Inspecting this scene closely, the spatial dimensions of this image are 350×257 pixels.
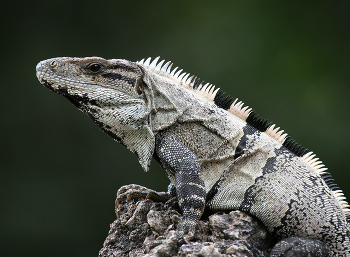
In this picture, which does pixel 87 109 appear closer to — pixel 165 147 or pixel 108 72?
pixel 108 72

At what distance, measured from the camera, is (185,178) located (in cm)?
301

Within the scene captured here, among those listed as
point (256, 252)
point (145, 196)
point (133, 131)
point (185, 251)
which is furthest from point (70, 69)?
point (256, 252)

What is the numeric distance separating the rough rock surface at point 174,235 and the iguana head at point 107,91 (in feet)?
1.54

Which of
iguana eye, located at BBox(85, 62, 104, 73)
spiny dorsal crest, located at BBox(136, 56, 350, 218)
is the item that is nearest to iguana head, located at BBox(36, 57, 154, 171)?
iguana eye, located at BBox(85, 62, 104, 73)

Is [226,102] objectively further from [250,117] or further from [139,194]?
[139,194]

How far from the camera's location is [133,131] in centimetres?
326

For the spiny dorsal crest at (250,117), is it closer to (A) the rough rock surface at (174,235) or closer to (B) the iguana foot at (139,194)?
(A) the rough rock surface at (174,235)

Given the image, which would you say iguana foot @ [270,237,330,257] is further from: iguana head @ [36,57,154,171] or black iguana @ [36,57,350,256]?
iguana head @ [36,57,154,171]

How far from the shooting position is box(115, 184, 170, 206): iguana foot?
3.70 metres

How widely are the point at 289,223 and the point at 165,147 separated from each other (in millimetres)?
→ 1181

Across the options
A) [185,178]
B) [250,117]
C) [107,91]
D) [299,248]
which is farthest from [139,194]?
[299,248]

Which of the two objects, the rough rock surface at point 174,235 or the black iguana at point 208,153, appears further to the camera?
the black iguana at point 208,153

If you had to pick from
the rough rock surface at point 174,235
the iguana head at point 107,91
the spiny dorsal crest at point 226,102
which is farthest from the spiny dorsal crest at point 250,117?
the rough rock surface at point 174,235

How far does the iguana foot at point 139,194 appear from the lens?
3.70m
